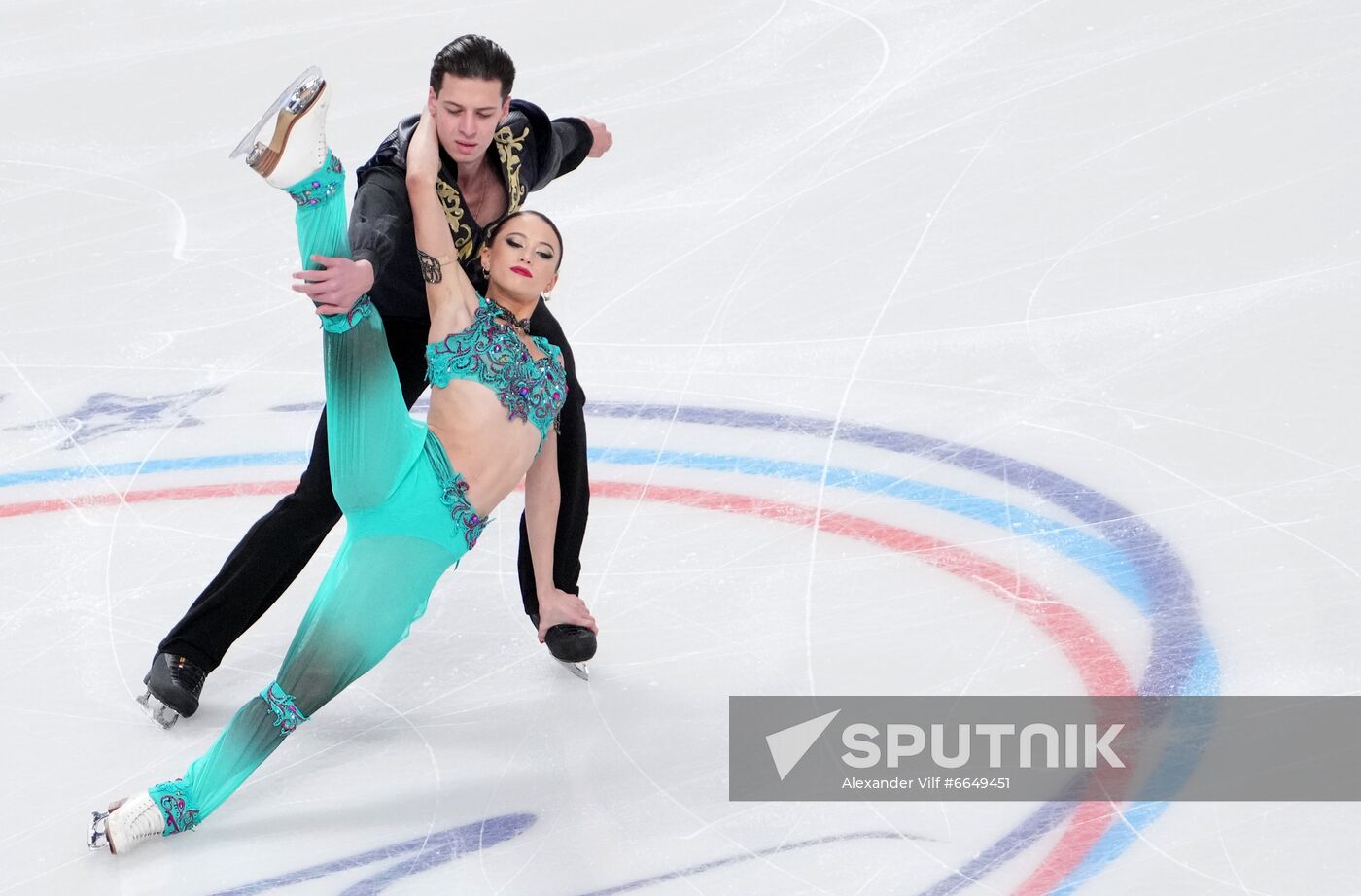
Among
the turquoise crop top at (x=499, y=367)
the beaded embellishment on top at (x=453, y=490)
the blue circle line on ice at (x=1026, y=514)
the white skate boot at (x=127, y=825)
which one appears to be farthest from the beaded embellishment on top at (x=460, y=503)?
the blue circle line on ice at (x=1026, y=514)

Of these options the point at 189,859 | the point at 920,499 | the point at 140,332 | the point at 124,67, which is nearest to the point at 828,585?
the point at 920,499

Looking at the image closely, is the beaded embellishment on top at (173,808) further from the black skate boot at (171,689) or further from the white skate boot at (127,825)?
the black skate boot at (171,689)

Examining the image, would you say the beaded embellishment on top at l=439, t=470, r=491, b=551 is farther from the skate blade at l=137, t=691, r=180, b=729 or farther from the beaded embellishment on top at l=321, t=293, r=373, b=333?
the skate blade at l=137, t=691, r=180, b=729

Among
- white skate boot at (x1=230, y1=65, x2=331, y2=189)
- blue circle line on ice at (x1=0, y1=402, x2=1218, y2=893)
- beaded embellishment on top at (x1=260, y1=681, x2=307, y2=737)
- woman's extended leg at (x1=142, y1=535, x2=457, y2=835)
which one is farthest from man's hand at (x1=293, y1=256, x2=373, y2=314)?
blue circle line on ice at (x1=0, y1=402, x2=1218, y2=893)

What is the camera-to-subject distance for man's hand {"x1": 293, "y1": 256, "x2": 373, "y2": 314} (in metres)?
3.30

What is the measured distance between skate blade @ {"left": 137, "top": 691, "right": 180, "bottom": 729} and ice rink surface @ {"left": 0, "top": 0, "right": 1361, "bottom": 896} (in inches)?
1.2

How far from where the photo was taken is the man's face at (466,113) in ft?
11.7

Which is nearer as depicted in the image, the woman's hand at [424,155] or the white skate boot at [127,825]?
the white skate boot at [127,825]

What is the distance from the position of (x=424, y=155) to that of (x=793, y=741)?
148cm

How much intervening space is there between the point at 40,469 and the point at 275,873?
227cm

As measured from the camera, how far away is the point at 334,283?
130 inches

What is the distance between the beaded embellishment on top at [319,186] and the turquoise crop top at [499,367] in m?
0.49

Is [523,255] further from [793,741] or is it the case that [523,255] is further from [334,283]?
[793,741]

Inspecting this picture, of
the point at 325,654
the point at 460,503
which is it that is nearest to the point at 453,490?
the point at 460,503
